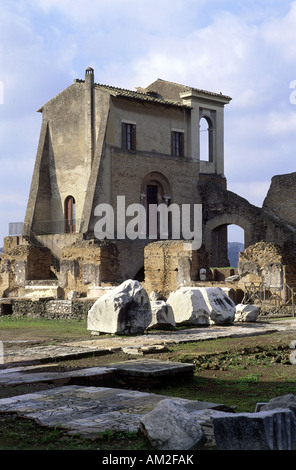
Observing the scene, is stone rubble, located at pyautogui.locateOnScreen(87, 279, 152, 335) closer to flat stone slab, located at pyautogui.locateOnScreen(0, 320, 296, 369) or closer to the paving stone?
flat stone slab, located at pyautogui.locateOnScreen(0, 320, 296, 369)

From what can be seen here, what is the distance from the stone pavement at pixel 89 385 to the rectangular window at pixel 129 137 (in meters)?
16.6

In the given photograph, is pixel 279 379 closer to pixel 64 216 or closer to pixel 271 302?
pixel 271 302

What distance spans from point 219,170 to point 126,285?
19.2 m

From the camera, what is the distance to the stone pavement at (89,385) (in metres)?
4.93

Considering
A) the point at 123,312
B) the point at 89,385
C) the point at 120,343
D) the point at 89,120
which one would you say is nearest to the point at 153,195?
the point at 89,120

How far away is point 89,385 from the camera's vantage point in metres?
6.72

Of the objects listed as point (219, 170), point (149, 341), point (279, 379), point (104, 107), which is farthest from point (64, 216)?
point (279, 379)

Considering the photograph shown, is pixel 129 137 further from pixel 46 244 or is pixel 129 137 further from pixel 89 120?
pixel 46 244

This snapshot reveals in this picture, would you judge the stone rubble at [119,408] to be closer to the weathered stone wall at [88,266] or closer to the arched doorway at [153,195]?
the weathered stone wall at [88,266]

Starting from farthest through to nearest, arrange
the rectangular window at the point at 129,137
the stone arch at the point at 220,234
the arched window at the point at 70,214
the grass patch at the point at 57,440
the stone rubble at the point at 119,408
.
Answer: the arched window at the point at 70,214 < the rectangular window at the point at 129,137 < the stone arch at the point at 220,234 < the grass patch at the point at 57,440 < the stone rubble at the point at 119,408

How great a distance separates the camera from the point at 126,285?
Answer: 1152 centimetres

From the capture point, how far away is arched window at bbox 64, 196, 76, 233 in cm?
2680

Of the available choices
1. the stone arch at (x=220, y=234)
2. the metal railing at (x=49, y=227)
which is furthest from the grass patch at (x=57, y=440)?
the metal railing at (x=49, y=227)
